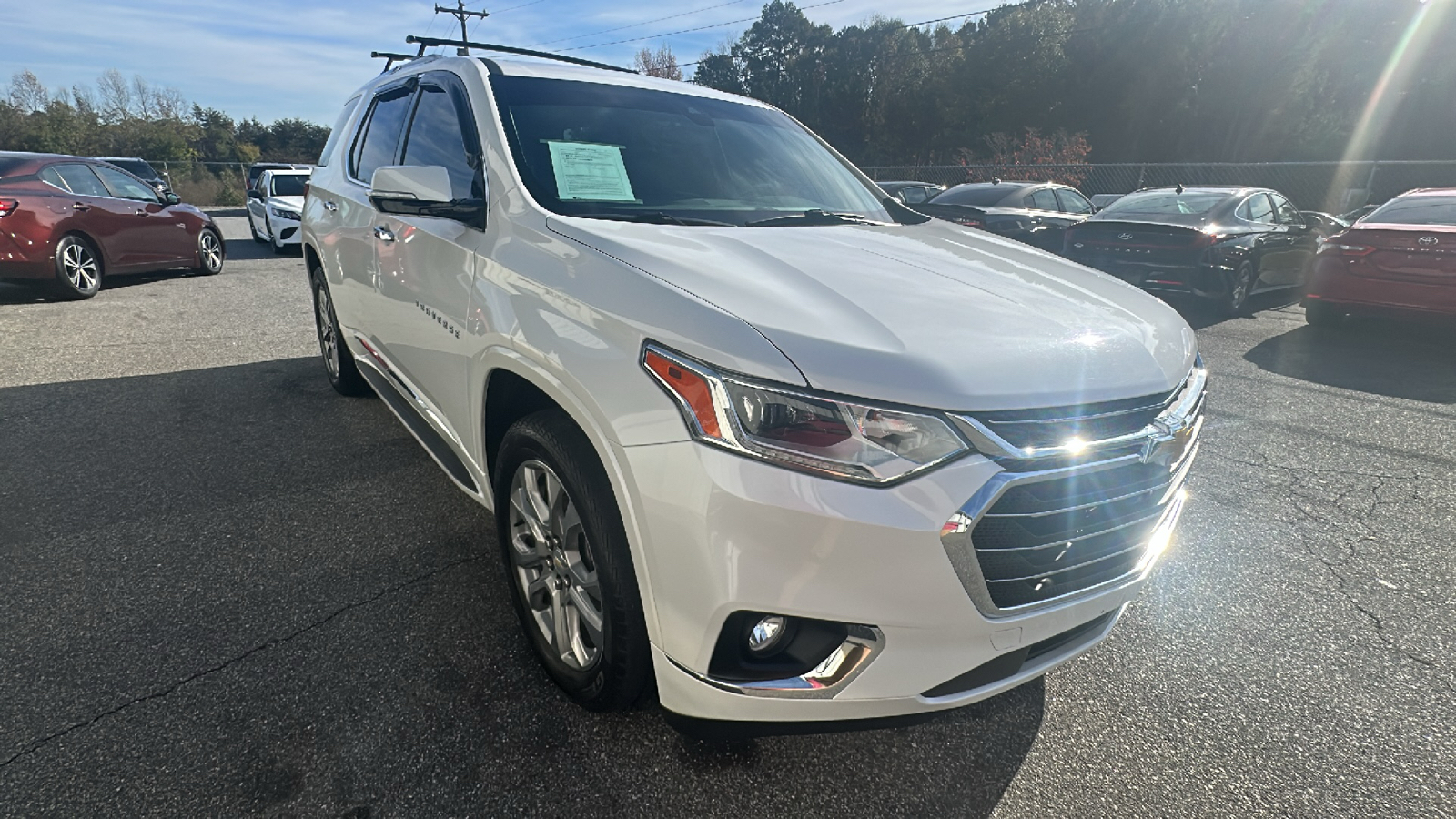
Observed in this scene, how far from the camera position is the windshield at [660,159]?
7.93 ft

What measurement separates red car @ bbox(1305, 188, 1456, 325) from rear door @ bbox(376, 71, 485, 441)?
7956 mm

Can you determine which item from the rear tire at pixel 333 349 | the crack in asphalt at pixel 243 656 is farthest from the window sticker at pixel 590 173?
the rear tire at pixel 333 349

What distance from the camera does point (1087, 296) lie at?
218 cm

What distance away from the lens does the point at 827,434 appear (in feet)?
5.03

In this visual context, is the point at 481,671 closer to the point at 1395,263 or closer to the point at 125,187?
the point at 1395,263

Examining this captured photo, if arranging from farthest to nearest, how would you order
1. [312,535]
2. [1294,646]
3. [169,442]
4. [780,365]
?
1. [169,442]
2. [312,535]
3. [1294,646]
4. [780,365]

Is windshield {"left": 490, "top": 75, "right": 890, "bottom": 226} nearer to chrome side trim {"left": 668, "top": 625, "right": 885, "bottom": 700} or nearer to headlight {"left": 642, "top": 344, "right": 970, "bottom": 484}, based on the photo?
headlight {"left": 642, "top": 344, "right": 970, "bottom": 484}

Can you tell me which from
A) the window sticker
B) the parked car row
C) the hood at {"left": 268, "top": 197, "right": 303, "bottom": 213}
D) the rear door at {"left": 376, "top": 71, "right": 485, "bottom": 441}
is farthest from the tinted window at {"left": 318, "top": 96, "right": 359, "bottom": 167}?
the hood at {"left": 268, "top": 197, "right": 303, "bottom": 213}

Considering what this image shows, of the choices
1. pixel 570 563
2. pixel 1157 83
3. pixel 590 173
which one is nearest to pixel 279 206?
pixel 590 173

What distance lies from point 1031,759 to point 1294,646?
1252 mm

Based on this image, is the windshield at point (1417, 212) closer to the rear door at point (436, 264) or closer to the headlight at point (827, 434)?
the headlight at point (827, 434)

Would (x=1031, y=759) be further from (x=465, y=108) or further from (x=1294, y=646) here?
(x=465, y=108)

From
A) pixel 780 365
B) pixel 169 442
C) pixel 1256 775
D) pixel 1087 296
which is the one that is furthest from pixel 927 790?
pixel 169 442

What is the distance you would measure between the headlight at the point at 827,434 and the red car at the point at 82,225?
9.64 m
